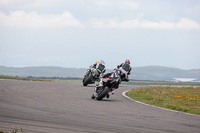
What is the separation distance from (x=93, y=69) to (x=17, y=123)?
19484 millimetres

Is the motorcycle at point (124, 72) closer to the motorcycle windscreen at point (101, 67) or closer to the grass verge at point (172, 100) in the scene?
the grass verge at point (172, 100)

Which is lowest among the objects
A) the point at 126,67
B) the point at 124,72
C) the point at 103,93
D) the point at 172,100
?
the point at 172,100

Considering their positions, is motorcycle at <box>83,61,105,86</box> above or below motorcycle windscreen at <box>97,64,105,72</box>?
below

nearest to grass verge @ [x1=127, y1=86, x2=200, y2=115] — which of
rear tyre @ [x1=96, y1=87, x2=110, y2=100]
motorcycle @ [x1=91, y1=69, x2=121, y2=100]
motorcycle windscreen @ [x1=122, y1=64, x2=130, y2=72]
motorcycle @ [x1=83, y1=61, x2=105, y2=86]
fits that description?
motorcycle windscreen @ [x1=122, y1=64, x2=130, y2=72]

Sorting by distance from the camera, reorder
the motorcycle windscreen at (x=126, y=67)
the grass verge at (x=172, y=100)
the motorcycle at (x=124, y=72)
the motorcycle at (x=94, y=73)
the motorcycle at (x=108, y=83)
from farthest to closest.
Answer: the motorcycle at (x=94, y=73) < the motorcycle windscreen at (x=126, y=67) < the motorcycle at (x=124, y=72) < the motorcycle at (x=108, y=83) < the grass verge at (x=172, y=100)

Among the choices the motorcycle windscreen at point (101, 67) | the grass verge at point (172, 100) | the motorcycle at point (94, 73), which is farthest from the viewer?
the motorcycle at point (94, 73)

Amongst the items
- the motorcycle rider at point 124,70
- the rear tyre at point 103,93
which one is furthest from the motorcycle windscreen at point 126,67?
the rear tyre at point 103,93

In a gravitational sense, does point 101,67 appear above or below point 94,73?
above

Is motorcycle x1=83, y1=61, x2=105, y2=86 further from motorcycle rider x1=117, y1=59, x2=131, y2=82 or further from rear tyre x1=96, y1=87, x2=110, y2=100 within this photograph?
rear tyre x1=96, y1=87, x2=110, y2=100

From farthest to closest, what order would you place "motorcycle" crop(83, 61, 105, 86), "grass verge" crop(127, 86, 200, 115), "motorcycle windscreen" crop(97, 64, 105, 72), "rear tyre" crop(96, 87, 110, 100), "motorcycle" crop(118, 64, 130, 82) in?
"motorcycle" crop(83, 61, 105, 86), "motorcycle windscreen" crop(97, 64, 105, 72), "motorcycle" crop(118, 64, 130, 82), "rear tyre" crop(96, 87, 110, 100), "grass verge" crop(127, 86, 200, 115)

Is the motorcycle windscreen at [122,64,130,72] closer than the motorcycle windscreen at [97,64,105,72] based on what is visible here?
→ Yes

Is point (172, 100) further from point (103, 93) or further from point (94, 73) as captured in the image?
point (94, 73)

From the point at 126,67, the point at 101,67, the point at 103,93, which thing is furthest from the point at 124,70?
the point at 101,67

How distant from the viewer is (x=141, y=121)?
1021 cm
